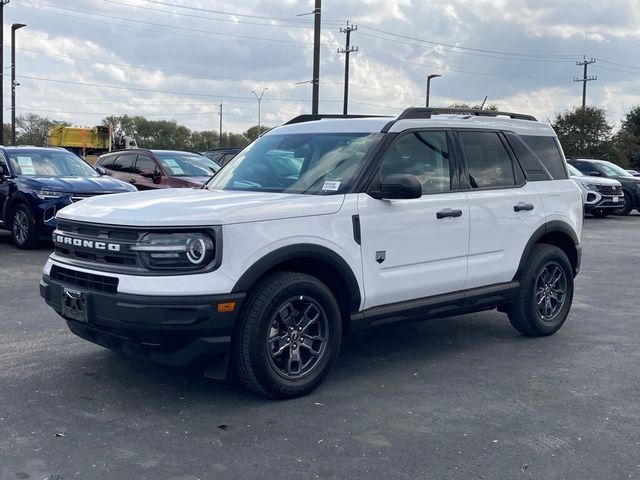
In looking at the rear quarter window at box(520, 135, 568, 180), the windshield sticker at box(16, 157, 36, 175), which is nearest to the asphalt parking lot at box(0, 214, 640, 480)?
the rear quarter window at box(520, 135, 568, 180)

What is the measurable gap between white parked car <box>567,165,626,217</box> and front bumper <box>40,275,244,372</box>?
716 inches

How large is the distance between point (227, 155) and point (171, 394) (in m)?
17.2

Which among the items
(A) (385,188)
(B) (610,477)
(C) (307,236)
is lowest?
(B) (610,477)

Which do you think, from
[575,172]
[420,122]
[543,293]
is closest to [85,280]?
[420,122]

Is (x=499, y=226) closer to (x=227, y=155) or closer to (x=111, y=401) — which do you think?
(x=111, y=401)

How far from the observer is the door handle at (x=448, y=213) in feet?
18.2

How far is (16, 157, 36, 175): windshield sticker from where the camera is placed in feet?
40.6

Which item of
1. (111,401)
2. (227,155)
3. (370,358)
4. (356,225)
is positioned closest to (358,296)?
(356,225)

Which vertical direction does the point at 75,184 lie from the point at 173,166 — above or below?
below

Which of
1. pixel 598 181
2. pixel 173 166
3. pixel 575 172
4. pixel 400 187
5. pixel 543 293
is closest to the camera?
pixel 400 187

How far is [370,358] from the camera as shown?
5.87 meters

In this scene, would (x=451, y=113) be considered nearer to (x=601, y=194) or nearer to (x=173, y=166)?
(x=173, y=166)

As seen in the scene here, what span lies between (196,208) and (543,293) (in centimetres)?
352

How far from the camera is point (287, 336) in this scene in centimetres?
479
